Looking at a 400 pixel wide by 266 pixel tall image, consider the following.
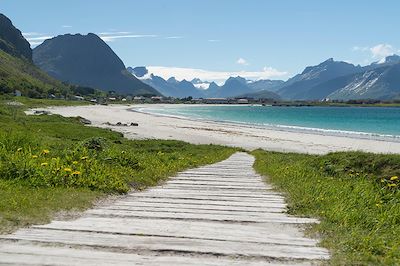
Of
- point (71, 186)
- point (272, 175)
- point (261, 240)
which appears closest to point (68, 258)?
point (261, 240)

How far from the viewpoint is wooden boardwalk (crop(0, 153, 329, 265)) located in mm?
4809

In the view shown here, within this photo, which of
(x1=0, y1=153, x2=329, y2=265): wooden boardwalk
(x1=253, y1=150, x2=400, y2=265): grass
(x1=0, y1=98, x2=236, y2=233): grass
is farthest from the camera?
(x1=0, y1=98, x2=236, y2=233): grass

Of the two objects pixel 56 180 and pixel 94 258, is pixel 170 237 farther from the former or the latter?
pixel 56 180

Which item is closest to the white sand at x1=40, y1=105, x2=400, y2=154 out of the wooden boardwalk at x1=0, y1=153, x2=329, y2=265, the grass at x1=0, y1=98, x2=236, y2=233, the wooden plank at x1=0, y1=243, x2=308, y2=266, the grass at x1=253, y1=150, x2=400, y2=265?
the grass at x1=0, y1=98, x2=236, y2=233

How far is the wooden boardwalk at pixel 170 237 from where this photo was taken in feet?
15.8

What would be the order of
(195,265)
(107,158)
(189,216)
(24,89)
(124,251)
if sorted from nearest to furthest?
(195,265), (124,251), (189,216), (107,158), (24,89)

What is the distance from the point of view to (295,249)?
525 centimetres

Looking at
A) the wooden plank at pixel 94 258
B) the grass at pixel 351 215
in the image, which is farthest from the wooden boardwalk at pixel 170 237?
the grass at pixel 351 215

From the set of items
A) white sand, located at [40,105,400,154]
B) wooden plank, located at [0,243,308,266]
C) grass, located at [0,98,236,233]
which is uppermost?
wooden plank, located at [0,243,308,266]

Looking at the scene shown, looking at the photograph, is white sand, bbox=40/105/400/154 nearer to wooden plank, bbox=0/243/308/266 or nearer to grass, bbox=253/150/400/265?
grass, bbox=253/150/400/265

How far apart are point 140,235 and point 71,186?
175 inches

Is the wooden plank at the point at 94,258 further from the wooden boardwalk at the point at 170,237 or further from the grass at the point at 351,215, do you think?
the grass at the point at 351,215

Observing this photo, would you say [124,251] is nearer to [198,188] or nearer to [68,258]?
[68,258]

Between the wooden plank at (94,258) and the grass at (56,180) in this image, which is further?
the grass at (56,180)
